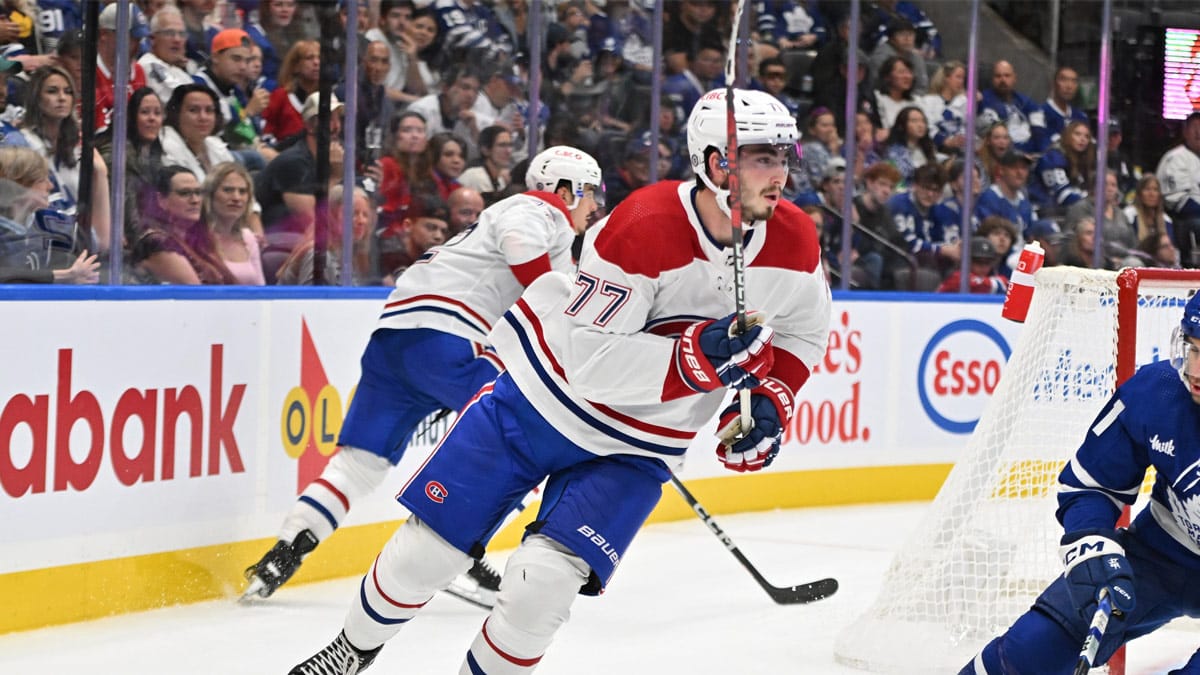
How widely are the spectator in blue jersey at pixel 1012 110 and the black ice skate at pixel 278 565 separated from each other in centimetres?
428

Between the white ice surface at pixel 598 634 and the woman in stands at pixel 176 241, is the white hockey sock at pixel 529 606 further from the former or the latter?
the woman in stands at pixel 176 241

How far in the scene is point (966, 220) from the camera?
7.17m

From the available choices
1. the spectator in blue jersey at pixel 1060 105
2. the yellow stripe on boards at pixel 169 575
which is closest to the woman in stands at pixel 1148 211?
the spectator in blue jersey at pixel 1060 105

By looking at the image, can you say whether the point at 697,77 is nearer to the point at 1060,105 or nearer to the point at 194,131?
the point at 1060,105

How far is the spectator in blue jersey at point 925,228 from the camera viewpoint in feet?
23.0

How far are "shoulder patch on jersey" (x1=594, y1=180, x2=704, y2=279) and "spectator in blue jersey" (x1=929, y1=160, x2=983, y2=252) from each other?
4.63m

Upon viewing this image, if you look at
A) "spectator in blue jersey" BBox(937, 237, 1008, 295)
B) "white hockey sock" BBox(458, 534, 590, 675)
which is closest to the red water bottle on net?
"white hockey sock" BBox(458, 534, 590, 675)

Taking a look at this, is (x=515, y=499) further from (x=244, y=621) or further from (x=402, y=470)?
(x=402, y=470)

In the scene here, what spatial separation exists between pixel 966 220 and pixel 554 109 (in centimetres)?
233

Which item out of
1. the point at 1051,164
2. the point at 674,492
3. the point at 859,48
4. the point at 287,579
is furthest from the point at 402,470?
the point at 1051,164

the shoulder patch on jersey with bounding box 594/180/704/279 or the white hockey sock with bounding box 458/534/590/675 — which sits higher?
the shoulder patch on jersey with bounding box 594/180/704/279

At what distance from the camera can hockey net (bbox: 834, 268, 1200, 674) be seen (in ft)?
11.8

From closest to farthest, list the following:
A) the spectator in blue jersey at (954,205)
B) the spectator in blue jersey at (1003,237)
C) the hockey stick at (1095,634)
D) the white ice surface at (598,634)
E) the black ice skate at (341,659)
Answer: the hockey stick at (1095,634), the black ice skate at (341,659), the white ice surface at (598,634), the spectator in blue jersey at (954,205), the spectator in blue jersey at (1003,237)

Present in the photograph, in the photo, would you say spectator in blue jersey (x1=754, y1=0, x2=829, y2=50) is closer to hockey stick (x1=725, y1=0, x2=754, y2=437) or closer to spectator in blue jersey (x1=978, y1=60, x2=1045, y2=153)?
spectator in blue jersey (x1=978, y1=60, x2=1045, y2=153)
